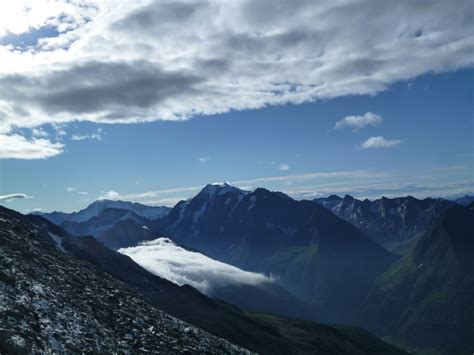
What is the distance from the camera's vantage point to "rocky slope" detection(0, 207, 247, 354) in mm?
53656

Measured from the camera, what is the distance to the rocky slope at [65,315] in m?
53.7

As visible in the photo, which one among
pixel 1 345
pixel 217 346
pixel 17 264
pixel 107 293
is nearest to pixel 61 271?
pixel 107 293

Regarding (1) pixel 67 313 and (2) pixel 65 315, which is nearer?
(2) pixel 65 315

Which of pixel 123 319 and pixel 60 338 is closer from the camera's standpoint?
pixel 60 338

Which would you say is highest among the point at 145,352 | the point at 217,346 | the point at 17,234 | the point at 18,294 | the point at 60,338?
the point at 17,234

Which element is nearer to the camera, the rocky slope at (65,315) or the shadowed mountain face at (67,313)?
the rocky slope at (65,315)

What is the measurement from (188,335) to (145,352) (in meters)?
22.1

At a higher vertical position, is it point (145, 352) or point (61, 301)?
point (61, 301)

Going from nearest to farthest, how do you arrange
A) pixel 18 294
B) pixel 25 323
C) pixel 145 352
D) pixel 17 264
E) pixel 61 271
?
pixel 25 323 → pixel 18 294 → pixel 145 352 → pixel 17 264 → pixel 61 271

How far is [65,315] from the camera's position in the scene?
63.3 m

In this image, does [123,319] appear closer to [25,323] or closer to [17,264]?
[17,264]

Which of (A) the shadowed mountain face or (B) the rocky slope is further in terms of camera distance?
(A) the shadowed mountain face

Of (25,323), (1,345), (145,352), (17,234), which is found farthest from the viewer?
(17,234)

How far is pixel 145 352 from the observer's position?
67.1 m
